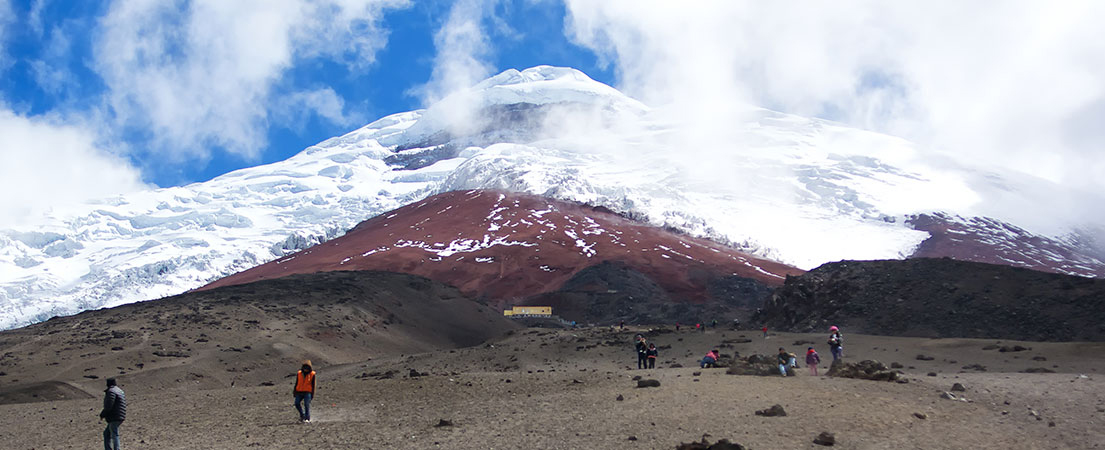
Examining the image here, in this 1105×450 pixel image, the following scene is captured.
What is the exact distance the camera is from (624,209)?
456ft

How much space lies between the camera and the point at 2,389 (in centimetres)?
2997

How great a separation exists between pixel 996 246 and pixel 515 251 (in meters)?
80.4

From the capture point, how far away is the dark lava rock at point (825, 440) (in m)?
14.1

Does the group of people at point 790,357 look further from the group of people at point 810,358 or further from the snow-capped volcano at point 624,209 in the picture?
the snow-capped volcano at point 624,209

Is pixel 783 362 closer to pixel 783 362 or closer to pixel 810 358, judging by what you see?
pixel 783 362

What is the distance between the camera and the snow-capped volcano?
137500mm

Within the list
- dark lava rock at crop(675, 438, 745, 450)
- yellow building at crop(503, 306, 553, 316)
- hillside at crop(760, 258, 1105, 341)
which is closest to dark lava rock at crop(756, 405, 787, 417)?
dark lava rock at crop(675, 438, 745, 450)

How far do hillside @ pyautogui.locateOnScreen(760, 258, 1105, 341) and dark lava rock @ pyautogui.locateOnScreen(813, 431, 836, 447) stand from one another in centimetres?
3171

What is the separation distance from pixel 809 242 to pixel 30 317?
127464 mm

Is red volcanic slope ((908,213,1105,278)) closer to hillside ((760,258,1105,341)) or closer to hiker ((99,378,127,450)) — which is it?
hillside ((760,258,1105,341))

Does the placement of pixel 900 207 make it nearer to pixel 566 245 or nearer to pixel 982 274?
pixel 566 245

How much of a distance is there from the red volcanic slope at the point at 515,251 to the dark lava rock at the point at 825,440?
7749 cm

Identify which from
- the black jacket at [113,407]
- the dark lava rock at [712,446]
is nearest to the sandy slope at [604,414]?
the dark lava rock at [712,446]

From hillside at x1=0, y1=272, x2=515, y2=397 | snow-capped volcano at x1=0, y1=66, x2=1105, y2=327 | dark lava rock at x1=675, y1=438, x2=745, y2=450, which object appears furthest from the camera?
snow-capped volcano at x1=0, y1=66, x2=1105, y2=327
